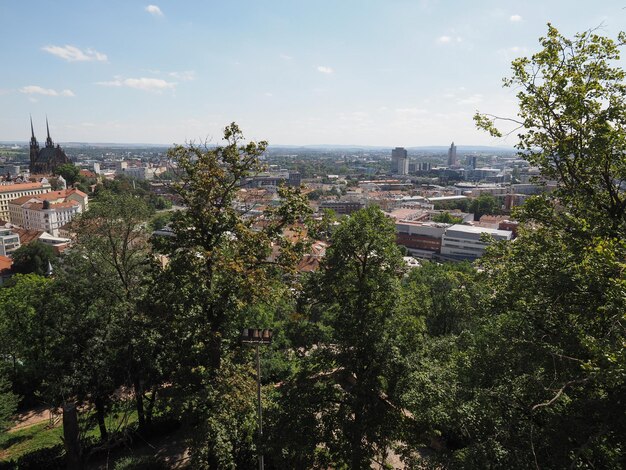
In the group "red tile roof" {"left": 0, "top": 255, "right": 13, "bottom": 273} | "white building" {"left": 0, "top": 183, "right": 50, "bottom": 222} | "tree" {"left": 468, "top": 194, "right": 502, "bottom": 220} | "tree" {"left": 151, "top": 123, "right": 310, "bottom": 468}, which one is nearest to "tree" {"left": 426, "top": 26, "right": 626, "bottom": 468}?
"tree" {"left": 151, "top": 123, "right": 310, "bottom": 468}

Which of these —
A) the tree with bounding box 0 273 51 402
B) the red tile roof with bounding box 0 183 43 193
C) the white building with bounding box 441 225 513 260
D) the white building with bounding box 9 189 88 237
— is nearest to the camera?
the tree with bounding box 0 273 51 402

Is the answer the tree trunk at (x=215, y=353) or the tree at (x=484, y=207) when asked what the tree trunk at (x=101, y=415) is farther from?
the tree at (x=484, y=207)

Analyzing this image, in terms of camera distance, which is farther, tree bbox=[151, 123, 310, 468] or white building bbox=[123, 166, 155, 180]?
white building bbox=[123, 166, 155, 180]

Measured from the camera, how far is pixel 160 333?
11.5 meters

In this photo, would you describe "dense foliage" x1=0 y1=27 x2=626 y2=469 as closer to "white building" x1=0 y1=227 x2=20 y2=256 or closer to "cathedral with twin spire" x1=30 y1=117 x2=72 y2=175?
"white building" x1=0 y1=227 x2=20 y2=256

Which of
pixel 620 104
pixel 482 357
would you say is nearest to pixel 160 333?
pixel 482 357

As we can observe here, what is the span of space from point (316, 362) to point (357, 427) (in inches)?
60.0

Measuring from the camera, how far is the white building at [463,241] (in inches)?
2422

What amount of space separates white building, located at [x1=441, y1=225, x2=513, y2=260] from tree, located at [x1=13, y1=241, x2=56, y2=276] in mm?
52961

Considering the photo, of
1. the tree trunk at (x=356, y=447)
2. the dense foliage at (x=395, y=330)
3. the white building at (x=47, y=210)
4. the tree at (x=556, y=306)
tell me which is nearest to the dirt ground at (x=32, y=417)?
the dense foliage at (x=395, y=330)

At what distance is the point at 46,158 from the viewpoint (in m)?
123

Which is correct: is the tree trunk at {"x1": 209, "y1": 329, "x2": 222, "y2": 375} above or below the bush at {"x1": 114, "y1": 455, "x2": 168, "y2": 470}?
above

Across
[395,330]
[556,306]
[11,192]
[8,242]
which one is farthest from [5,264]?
[556,306]

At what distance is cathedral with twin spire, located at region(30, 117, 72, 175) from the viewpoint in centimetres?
12131
